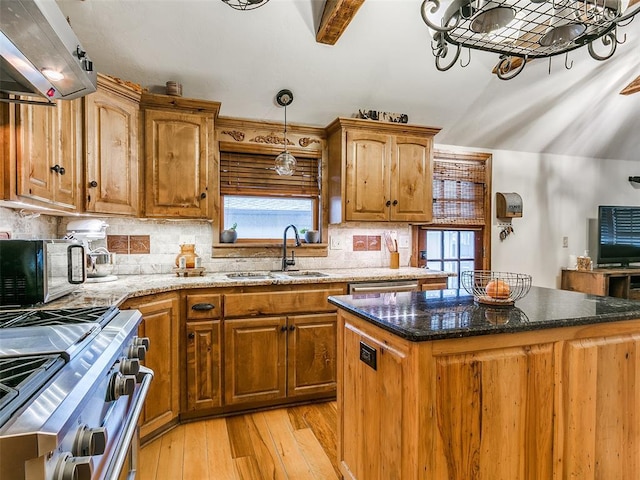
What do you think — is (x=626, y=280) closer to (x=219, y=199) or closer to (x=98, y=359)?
(x=219, y=199)

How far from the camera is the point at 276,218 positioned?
342 cm

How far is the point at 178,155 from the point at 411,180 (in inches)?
79.9

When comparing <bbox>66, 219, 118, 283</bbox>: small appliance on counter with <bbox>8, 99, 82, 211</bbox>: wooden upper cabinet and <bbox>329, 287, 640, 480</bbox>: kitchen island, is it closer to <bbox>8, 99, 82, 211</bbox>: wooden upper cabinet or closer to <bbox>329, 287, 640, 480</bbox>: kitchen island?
<bbox>8, 99, 82, 211</bbox>: wooden upper cabinet

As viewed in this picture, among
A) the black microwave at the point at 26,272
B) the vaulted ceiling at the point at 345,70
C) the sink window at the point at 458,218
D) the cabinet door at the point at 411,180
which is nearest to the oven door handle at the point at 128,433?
the black microwave at the point at 26,272

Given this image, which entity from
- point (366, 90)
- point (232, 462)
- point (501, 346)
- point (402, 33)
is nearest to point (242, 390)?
point (232, 462)

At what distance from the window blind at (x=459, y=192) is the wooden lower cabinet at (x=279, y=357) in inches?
77.4

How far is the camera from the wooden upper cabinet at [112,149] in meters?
2.23

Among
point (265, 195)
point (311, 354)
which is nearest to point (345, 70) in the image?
point (265, 195)

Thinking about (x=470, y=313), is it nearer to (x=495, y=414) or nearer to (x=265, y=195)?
(x=495, y=414)

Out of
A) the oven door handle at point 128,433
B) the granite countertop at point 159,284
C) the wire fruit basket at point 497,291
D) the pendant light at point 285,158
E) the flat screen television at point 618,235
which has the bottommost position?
the oven door handle at point 128,433

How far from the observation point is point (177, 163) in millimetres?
2682

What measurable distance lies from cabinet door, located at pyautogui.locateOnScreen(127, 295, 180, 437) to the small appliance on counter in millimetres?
532

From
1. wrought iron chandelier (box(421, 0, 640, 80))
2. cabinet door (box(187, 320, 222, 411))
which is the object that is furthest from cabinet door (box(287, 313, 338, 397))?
wrought iron chandelier (box(421, 0, 640, 80))

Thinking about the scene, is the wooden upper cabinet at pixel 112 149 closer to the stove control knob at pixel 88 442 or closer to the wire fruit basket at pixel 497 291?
the stove control knob at pixel 88 442
